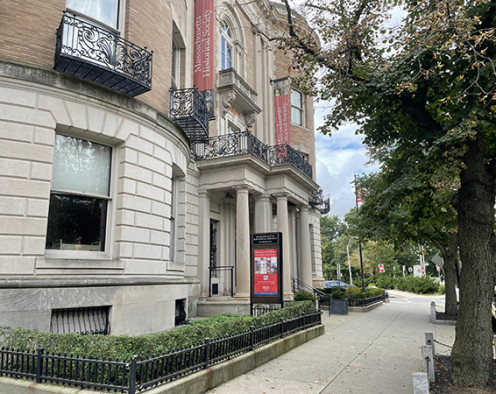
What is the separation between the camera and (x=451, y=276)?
60.2 ft

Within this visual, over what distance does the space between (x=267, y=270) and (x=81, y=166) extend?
5810mm

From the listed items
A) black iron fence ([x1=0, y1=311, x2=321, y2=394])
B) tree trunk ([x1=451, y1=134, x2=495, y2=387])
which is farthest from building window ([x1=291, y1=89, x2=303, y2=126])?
black iron fence ([x1=0, y1=311, x2=321, y2=394])

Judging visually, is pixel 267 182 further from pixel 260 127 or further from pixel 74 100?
pixel 74 100

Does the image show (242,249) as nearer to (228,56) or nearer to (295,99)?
(228,56)

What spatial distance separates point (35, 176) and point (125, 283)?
10.6ft

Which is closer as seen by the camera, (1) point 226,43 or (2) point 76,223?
(2) point 76,223

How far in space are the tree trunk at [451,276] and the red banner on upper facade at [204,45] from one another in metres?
12.7

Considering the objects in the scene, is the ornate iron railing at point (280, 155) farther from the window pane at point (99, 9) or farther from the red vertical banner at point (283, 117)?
the window pane at point (99, 9)

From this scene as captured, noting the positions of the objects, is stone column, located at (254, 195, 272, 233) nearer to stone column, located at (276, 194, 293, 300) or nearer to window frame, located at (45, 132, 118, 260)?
stone column, located at (276, 194, 293, 300)

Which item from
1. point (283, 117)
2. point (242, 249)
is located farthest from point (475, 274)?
point (283, 117)

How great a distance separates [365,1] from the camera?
27.2 ft

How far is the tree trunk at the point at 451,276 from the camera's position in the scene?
1768cm

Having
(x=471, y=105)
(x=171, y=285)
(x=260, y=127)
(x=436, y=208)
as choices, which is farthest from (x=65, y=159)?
(x=260, y=127)

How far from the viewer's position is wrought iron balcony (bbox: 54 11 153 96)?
9.03 m
